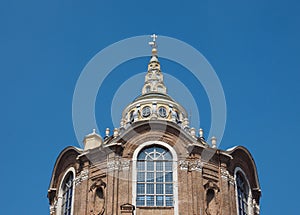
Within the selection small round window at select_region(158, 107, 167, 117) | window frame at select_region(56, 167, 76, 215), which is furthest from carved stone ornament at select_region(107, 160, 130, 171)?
small round window at select_region(158, 107, 167, 117)

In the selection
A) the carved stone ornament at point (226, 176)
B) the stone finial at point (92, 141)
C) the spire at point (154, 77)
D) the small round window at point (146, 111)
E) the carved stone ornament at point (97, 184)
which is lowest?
the carved stone ornament at point (97, 184)

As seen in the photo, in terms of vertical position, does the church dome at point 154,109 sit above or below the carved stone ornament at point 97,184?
above

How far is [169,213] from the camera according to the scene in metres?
58.5

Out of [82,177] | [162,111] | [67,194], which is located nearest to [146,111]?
[162,111]

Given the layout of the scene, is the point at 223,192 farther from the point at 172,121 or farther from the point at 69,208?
the point at 69,208

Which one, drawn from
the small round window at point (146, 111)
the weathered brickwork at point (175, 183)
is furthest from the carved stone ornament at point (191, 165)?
the small round window at point (146, 111)

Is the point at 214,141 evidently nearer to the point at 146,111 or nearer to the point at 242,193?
the point at 242,193

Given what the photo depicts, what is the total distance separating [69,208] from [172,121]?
964 cm

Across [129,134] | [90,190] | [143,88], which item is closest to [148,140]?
[129,134]

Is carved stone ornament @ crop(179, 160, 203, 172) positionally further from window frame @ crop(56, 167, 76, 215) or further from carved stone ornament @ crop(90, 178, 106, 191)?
window frame @ crop(56, 167, 76, 215)

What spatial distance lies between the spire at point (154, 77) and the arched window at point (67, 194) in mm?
10689

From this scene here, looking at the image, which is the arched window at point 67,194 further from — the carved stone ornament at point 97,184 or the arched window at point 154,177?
the arched window at point 154,177

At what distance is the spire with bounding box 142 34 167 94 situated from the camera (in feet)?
233

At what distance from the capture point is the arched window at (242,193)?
6238 cm
